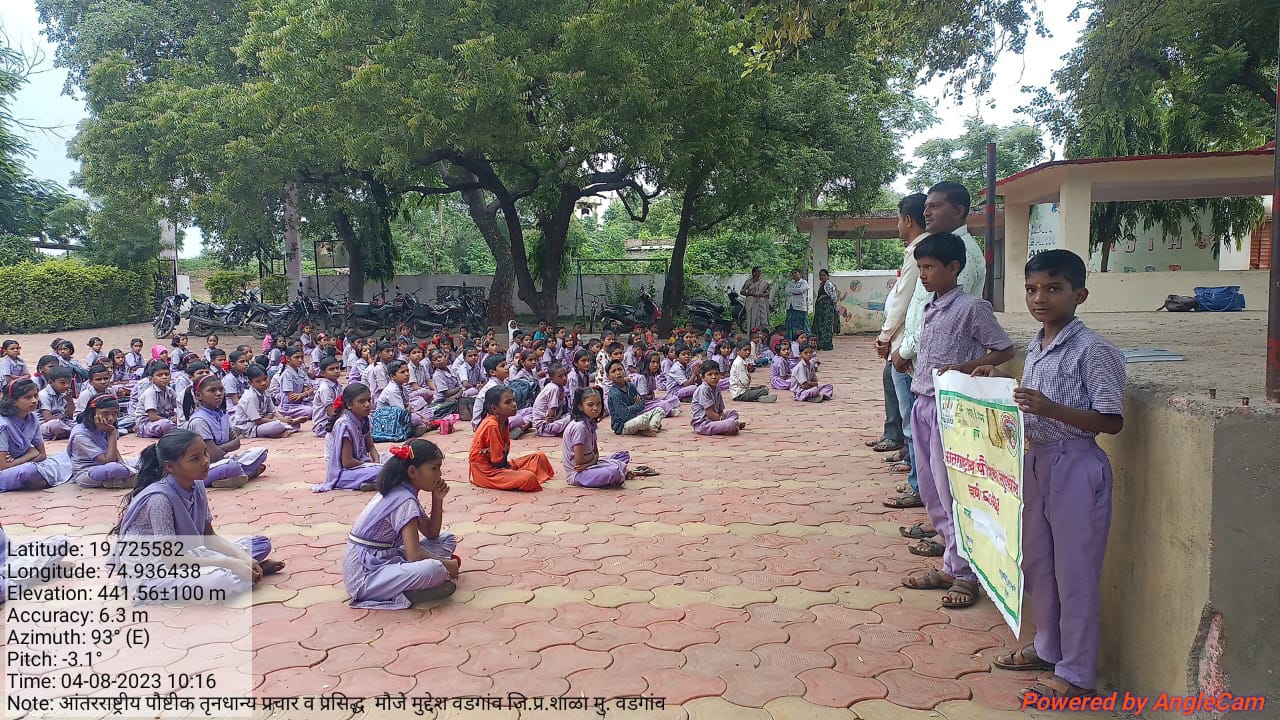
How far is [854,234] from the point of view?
18.6 m

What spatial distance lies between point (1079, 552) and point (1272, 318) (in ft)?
2.88

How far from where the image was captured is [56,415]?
27.2 ft

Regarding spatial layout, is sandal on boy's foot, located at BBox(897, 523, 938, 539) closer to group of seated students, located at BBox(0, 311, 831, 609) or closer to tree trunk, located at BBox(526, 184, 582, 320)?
group of seated students, located at BBox(0, 311, 831, 609)

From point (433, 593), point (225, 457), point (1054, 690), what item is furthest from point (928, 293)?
point (225, 457)

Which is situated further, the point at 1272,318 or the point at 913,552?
the point at 913,552

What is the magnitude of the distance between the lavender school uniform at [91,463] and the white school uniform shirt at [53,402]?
2.52 m

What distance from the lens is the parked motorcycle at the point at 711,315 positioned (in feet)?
60.6

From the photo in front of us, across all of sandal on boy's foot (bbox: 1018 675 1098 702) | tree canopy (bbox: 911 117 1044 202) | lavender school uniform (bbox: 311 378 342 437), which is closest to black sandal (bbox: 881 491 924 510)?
sandal on boy's foot (bbox: 1018 675 1098 702)

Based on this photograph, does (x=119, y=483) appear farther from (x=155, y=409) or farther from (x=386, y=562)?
(x=386, y=562)

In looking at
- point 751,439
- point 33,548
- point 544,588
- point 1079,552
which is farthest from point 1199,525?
point 751,439

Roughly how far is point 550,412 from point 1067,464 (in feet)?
19.7

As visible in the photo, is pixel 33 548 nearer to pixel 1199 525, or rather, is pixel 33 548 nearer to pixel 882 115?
pixel 1199 525

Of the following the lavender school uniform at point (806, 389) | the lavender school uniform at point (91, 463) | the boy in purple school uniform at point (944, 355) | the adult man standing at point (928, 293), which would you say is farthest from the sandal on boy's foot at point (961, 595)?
the lavender school uniform at point (806, 389)
